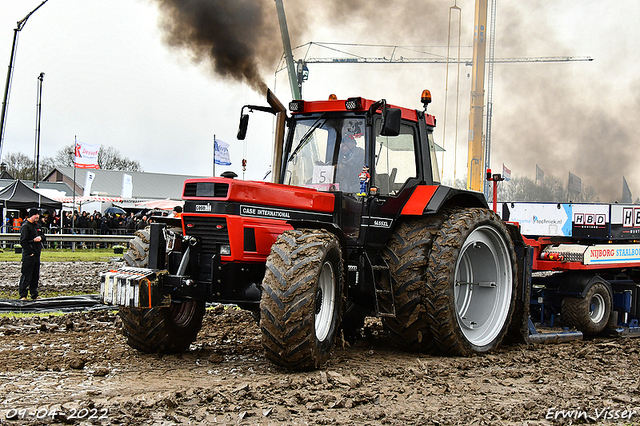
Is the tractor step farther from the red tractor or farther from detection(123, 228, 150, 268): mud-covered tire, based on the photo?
detection(123, 228, 150, 268): mud-covered tire

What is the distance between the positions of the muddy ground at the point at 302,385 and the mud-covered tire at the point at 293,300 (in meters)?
0.21

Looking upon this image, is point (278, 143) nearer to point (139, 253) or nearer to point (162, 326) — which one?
point (139, 253)

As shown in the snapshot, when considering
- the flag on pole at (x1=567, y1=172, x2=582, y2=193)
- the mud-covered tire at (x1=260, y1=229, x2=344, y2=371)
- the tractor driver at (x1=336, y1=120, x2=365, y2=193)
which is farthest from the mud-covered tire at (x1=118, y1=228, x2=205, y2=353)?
the flag on pole at (x1=567, y1=172, x2=582, y2=193)

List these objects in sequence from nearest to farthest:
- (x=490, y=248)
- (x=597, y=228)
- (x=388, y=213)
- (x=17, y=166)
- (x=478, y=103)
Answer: (x=388, y=213)
(x=490, y=248)
(x=597, y=228)
(x=478, y=103)
(x=17, y=166)

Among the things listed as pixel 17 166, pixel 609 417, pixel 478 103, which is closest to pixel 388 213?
pixel 609 417

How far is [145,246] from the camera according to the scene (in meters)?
6.75

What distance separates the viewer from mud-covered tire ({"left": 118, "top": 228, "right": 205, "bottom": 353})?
21.9 ft

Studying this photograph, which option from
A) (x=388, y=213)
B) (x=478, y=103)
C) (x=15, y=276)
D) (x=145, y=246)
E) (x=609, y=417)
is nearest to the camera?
(x=609, y=417)

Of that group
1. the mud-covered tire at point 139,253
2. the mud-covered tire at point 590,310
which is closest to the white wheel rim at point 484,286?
the mud-covered tire at point 590,310

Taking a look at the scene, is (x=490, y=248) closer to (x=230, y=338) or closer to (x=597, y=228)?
(x=230, y=338)

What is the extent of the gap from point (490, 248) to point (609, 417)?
3.27 m

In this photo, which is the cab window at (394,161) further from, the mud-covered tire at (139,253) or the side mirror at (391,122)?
the mud-covered tire at (139,253)

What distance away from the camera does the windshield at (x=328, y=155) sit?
7383 mm

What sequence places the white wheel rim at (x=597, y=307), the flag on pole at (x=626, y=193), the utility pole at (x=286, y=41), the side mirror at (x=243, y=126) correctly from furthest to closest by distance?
the flag on pole at (x=626, y=193) < the white wheel rim at (x=597, y=307) < the utility pole at (x=286, y=41) < the side mirror at (x=243, y=126)
